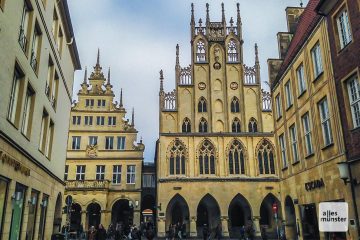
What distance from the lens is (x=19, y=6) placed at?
1162 cm

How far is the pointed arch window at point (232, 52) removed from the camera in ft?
136

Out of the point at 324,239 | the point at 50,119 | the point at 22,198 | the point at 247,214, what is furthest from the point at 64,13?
the point at 247,214

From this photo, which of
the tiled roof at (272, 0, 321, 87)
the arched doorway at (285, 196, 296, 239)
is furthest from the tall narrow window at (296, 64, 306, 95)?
the arched doorway at (285, 196, 296, 239)

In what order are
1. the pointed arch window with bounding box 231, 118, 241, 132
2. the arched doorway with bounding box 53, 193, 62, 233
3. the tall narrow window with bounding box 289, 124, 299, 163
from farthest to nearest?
the pointed arch window with bounding box 231, 118, 241, 132
the arched doorway with bounding box 53, 193, 62, 233
the tall narrow window with bounding box 289, 124, 299, 163

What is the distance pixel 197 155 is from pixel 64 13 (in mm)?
22499

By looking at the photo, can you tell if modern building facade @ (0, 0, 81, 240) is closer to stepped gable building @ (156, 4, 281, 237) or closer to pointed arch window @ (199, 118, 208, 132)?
stepped gable building @ (156, 4, 281, 237)

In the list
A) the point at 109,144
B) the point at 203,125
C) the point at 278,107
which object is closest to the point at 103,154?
the point at 109,144

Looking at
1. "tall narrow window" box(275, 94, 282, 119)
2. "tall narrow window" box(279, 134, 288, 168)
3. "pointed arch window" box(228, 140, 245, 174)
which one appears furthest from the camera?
"pointed arch window" box(228, 140, 245, 174)

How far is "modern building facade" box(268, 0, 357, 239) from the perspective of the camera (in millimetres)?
13211

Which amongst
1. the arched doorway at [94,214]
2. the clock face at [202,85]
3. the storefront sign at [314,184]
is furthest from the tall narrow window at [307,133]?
the arched doorway at [94,214]

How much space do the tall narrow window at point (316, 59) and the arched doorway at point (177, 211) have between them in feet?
81.7

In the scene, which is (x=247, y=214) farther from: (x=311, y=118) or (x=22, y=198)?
(x=22, y=198)

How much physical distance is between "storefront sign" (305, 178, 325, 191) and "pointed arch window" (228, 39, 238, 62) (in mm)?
27768

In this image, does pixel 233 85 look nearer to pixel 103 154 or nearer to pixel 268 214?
pixel 268 214
